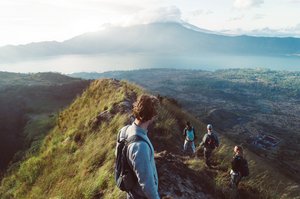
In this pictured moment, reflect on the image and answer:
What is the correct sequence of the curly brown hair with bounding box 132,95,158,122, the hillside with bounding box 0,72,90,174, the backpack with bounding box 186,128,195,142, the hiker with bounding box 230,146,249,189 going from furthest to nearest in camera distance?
1. the hillside with bounding box 0,72,90,174
2. the backpack with bounding box 186,128,195,142
3. the hiker with bounding box 230,146,249,189
4. the curly brown hair with bounding box 132,95,158,122

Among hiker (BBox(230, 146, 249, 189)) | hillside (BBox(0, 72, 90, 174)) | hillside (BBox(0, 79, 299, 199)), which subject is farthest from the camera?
hillside (BBox(0, 72, 90, 174))

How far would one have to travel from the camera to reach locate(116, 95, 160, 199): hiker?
4860 mm

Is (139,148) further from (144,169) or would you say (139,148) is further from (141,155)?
(144,169)

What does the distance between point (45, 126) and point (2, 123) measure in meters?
9.13

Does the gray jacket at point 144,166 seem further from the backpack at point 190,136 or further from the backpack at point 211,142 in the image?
the backpack at point 190,136

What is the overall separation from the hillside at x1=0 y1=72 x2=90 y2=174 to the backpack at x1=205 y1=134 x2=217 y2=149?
10680 millimetres

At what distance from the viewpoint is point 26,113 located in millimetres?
32375

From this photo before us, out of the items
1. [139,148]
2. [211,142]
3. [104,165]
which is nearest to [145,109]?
[139,148]

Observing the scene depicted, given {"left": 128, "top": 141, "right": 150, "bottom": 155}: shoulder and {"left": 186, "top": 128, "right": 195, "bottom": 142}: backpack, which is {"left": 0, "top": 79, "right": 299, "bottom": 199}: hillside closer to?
{"left": 186, "top": 128, "right": 195, "bottom": 142}: backpack

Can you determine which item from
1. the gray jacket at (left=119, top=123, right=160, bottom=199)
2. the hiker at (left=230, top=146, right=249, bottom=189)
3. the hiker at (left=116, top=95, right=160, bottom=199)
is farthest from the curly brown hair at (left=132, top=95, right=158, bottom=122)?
the hiker at (left=230, top=146, right=249, bottom=189)

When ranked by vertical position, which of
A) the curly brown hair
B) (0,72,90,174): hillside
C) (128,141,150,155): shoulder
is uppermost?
the curly brown hair

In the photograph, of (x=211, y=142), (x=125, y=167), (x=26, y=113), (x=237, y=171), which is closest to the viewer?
(x=125, y=167)

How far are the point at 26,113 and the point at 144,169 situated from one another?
97.4ft

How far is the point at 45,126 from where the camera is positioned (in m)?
23.0
